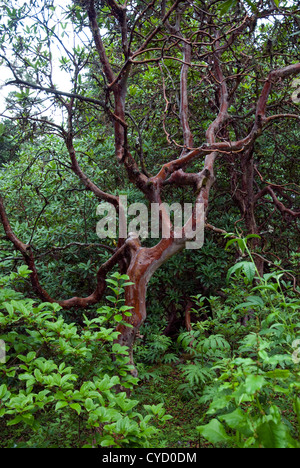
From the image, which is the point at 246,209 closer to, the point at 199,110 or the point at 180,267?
the point at 180,267

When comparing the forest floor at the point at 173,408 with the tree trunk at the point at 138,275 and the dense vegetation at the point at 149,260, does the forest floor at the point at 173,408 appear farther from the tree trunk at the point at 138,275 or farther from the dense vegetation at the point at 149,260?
the tree trunk at the point at 138,275

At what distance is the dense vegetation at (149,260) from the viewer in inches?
65.5

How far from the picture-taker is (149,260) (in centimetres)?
289

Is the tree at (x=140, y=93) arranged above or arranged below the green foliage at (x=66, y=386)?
above

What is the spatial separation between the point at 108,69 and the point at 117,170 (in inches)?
54.0

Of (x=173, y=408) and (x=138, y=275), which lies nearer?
(x=138, y=275)

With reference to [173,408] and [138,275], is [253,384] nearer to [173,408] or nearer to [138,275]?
[138,275]

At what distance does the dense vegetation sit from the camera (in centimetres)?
166

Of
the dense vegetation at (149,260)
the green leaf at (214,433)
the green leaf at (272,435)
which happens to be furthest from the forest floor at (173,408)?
the green leaf at (272,435)

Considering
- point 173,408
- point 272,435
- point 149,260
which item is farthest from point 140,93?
point 272,435

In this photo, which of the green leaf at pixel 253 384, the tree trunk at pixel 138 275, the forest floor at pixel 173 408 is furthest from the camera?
the tree trunk at pixel 138 275

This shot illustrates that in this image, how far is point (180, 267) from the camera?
4008 mm

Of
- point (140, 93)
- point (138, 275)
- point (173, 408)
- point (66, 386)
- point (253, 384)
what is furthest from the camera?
point (140, 93)

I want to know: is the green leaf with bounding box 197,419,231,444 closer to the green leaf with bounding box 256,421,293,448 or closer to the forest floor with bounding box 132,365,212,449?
the green leaf with bounding box 256,421,293,448
